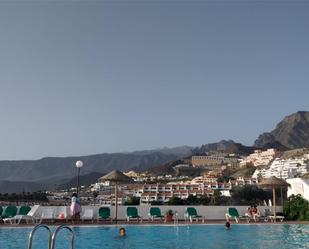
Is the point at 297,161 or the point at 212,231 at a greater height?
the point at 297,161

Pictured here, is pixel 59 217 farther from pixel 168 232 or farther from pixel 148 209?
pixel 168 232

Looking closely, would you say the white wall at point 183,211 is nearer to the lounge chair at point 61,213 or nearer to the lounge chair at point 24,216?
the lounge chair at point 61,213

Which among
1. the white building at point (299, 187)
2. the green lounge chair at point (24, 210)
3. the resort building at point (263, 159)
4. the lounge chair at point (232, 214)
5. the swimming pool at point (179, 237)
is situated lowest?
the swimming pool at point (179, 237)

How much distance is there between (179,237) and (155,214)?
5.36 metres

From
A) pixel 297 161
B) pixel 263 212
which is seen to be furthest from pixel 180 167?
pixel 263 212

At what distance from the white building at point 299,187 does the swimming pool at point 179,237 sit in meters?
3.39

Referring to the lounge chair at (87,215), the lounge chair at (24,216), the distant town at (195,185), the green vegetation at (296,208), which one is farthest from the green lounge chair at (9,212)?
the distant town at (195,185)

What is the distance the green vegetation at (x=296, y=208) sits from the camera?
60.8 ft

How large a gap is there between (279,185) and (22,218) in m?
11.5

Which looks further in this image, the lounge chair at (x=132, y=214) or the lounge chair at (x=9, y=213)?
the lounge chair at (x=132, y=214)

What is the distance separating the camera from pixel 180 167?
176 metres

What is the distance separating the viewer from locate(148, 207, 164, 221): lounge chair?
59.7ft

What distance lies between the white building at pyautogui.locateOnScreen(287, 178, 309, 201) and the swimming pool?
3388 millimetres

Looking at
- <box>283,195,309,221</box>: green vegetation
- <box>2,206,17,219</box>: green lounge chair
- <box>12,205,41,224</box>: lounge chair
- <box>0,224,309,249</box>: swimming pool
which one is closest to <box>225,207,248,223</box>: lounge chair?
<box>283,195,309,221</box>: green vegetation
